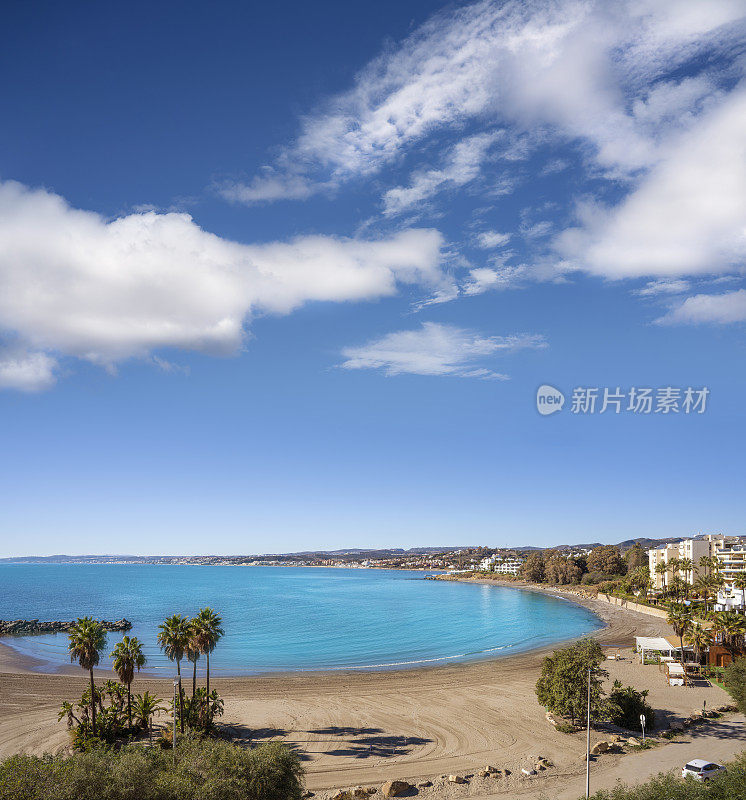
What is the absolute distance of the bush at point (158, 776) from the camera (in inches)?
670

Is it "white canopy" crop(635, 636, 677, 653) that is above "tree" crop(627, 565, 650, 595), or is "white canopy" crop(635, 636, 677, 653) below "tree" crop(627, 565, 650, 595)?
above

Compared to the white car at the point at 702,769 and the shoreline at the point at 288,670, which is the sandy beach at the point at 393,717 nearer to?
the shoreline at the point at 288,670

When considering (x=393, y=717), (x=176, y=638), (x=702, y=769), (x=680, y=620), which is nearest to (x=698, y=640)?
(x=680, y=620)

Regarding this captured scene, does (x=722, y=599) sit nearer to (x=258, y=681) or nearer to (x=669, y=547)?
(x=669, y=547)

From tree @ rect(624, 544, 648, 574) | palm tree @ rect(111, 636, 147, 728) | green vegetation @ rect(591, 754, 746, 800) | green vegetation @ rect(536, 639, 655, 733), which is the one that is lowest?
tree @ rect(624, 544, 648, 574)

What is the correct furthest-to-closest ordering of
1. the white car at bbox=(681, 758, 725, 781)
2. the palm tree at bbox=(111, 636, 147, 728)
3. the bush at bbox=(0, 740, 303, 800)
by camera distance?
the palm tree at bbox=(111, 636, 147, 728) < the white car at bbox=(681, 758, 725, 781) < the bush at bbox=(0, 740, 303, 800)

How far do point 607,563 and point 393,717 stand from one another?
514ft

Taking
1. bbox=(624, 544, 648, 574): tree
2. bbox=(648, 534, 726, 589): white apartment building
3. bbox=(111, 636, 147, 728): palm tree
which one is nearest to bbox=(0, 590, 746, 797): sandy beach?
bbox=(111, 636, 147, 728): palm tree

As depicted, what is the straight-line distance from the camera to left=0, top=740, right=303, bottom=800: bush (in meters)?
17.0

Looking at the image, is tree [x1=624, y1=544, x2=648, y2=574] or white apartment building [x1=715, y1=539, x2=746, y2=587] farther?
tree [x1=624, y1=544, x2=648, y2=574]

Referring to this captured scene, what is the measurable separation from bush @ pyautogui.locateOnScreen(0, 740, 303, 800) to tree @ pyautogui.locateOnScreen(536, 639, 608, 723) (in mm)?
24196

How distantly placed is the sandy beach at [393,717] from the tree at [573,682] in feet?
5.98

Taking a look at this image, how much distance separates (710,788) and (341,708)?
32774mm

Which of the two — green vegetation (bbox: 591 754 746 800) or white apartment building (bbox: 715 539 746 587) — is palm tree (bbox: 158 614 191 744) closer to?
green vegetation (bbox: 591 754 746 800)
